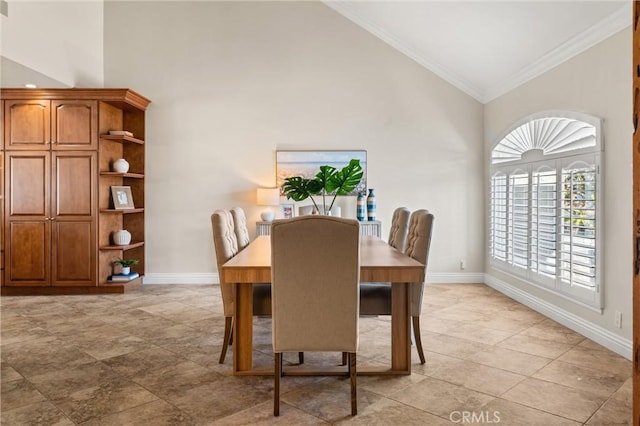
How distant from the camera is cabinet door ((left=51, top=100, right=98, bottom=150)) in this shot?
5.03 m

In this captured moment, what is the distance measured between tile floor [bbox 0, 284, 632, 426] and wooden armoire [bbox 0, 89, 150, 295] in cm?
100

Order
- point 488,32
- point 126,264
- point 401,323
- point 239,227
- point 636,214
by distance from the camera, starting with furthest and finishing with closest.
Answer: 1. point 126,264
2. point 488,32
3. point 239,227
4. point 401,323
5. point 636,214

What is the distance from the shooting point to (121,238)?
17.2ft

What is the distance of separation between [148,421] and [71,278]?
369 centimetres

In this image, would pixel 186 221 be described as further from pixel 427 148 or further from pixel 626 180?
pixel 626 180

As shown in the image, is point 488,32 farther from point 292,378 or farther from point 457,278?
point 292,378

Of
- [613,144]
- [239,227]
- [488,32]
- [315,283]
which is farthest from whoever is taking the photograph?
[488,32]

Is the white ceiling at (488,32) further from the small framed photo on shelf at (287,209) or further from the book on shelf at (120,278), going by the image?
the book on shelf at (120,278)

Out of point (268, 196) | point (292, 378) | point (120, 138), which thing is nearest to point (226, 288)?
point (292, 378)

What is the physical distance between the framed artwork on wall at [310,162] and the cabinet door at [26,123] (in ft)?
9.21

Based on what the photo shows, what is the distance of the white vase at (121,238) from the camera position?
525cm

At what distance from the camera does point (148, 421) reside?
2.11m

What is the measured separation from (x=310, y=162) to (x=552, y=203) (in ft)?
9.58

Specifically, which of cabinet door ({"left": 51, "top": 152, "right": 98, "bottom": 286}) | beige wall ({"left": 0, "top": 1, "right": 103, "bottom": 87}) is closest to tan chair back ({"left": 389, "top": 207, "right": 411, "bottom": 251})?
cabinet door ({"left": 51, "top": 152, "right": 98, "bottom": 286})
